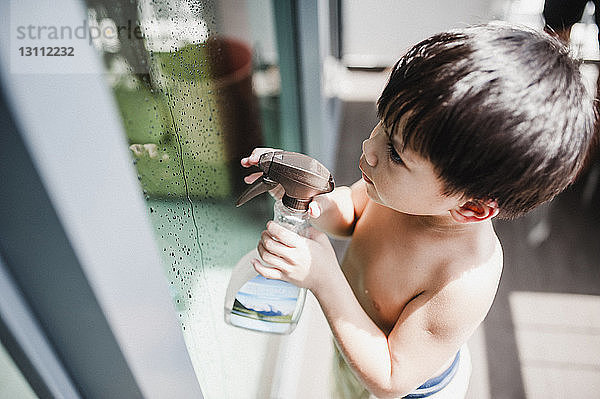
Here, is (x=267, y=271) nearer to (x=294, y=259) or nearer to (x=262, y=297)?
(x=294, y=259)

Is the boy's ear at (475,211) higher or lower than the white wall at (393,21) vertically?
higher

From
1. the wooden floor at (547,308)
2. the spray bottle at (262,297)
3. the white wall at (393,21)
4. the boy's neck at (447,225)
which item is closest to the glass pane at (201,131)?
the spray bottle at (262,297)

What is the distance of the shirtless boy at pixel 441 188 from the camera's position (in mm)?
466

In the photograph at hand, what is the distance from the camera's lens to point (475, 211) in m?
0.54

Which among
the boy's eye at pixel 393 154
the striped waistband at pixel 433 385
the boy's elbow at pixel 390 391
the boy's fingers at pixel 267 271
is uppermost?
the boy's eye at pixel 393 154

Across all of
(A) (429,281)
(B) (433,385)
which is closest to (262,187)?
(A) (429,281)

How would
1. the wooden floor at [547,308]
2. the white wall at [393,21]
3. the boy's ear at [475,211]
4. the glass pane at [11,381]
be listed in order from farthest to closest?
the white wall at [393,21], the wooden floor at [547,308], the boy's ear at [475,211], the glass pane at [11,381]

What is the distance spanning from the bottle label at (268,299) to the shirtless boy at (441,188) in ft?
0.34

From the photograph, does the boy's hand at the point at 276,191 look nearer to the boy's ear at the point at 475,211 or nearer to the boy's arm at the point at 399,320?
the boy's arm at the point at 399,320

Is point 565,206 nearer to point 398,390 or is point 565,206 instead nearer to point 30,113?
point 398,390

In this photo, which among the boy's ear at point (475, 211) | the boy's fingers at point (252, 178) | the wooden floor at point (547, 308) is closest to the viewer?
the boy's ear at point (475, 211)

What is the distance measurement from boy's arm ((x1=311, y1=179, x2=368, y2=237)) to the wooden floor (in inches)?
27.5

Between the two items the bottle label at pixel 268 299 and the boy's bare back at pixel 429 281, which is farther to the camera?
the bottle label at pixel 268 299

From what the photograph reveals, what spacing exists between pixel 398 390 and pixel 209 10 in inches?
21.4
